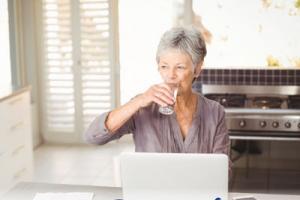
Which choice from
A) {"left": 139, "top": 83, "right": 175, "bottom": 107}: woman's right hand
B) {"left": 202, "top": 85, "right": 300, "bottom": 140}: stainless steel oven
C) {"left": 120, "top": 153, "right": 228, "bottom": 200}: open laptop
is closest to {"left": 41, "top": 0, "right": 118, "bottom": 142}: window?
{"left": 202, "top": 85, "right": 300, "bottom": 140}: stainless steel oven

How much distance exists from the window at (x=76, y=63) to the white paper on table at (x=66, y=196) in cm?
346

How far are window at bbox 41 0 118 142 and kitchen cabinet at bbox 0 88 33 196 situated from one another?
1457 mm

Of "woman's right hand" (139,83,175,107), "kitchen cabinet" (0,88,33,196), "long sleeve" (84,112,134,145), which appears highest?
"woman's right hand" (139,83,175,107)

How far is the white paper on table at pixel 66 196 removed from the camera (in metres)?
1.73

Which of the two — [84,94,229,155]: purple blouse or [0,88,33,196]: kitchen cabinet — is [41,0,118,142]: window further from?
[84,94,229,155]: purple blouse

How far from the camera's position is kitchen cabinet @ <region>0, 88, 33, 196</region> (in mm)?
3369

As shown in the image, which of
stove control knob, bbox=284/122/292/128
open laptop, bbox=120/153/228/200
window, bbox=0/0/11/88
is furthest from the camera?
window, bbox=0/0/11/88

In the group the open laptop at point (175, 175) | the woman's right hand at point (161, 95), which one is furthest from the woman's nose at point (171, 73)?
the open laptop at point (175, 175)

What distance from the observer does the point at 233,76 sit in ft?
12.9

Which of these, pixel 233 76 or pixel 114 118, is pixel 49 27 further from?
pixel 114 118

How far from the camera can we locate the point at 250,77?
389 cm

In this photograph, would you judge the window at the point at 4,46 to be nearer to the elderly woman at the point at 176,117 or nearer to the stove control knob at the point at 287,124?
the stove control knob at the point at 287,124

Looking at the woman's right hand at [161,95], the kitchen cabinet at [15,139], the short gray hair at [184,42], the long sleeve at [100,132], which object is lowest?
the kitchen cabinet at [15,139]

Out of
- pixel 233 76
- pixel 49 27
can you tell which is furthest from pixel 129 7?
pixel 233 76
